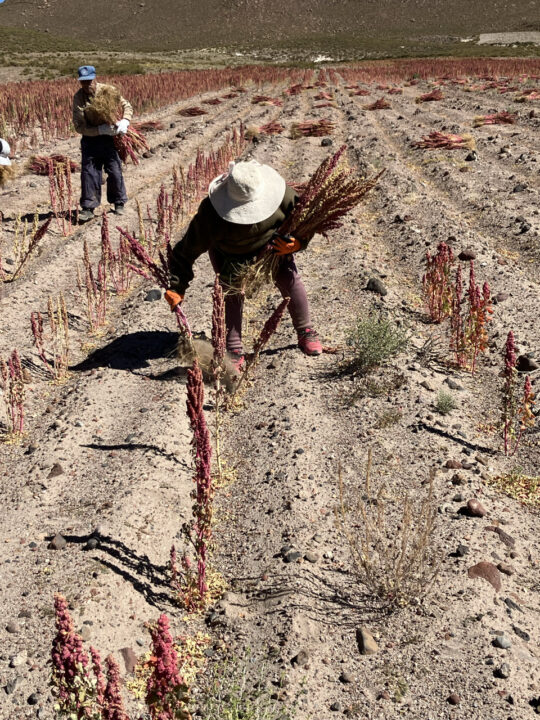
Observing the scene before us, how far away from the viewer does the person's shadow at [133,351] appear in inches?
174

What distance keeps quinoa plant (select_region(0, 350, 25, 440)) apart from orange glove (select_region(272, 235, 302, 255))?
5.15 feet

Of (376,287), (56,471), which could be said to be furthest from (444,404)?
(56,471)

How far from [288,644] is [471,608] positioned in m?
0.71

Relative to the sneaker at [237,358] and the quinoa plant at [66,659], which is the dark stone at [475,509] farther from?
the quinoa plant at [66,659]

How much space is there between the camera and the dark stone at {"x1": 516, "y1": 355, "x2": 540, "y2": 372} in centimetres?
409

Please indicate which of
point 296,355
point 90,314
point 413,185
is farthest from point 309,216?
point 413,185

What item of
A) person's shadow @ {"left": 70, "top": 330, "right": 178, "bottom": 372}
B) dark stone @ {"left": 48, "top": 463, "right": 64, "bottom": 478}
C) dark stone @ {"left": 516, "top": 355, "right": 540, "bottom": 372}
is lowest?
person's shadow @ {"left": 70, "top": 330, "right": 178, "bottom": 372}

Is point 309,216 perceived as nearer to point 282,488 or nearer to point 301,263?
point 282,488

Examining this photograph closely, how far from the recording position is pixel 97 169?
719 centimetres

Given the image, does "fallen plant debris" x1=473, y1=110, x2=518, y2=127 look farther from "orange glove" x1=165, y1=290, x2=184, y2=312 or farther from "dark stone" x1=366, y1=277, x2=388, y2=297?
"orange glove" x1=165, y1=290, x2=184, y2=312

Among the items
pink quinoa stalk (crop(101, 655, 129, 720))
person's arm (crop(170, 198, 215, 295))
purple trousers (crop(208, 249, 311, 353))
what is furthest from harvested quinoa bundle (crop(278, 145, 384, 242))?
pink quinoa stalk (crop(101, 655, 129, 720))

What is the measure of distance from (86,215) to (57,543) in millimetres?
5153

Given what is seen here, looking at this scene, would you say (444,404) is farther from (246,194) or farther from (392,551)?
(246,194)

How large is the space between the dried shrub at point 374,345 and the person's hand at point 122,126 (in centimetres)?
406
